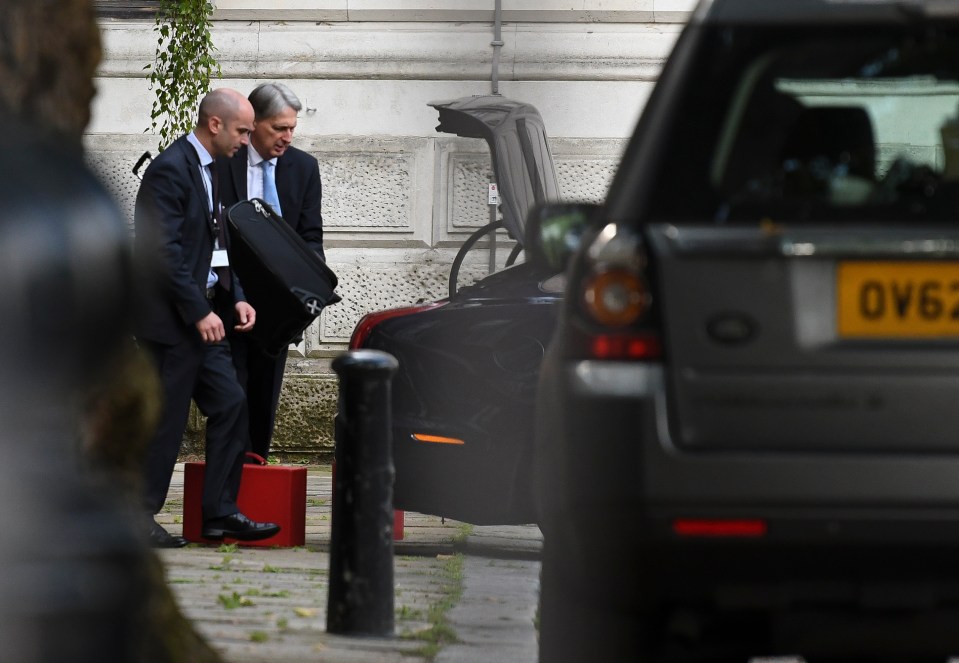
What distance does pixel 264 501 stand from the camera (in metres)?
6.98

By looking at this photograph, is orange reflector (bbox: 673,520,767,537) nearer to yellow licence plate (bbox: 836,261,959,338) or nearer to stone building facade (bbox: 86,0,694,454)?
yellow licence plate (bbox: 836,261,959,338)

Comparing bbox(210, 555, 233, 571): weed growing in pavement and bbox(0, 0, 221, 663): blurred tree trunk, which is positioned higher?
bbox(0, 0, 221, 663): blurred tree trunk

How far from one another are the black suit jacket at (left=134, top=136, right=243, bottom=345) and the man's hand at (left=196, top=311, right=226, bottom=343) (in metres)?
0.02

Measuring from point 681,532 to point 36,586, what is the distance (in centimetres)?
164

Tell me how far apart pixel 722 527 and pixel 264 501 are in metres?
4.17

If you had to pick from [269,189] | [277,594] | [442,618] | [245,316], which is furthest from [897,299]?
[269,189]

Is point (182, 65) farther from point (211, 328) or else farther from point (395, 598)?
point (395, 598)

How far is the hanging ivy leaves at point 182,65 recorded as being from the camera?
11180 mm

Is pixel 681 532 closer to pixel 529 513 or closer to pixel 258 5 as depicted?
pixel 529 513

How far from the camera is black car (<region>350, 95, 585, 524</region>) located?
6.76m

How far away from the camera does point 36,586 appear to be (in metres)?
1.51

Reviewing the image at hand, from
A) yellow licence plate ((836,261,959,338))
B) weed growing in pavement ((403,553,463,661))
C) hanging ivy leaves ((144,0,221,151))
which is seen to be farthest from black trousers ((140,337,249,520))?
hanging ivy leaves ((144,0,221,151))

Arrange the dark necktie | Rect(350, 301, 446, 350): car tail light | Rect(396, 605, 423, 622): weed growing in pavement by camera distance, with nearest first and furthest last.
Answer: Rect(396, 605, 423, 622): weed growing in pavement < the dark necktie < Rect(350, 301, 446, 350): car tail light

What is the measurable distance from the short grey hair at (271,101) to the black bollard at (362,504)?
2561 millimetres
